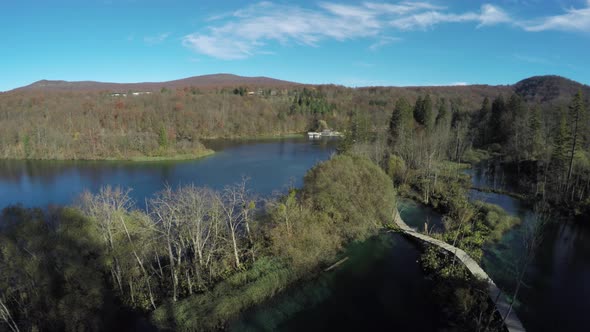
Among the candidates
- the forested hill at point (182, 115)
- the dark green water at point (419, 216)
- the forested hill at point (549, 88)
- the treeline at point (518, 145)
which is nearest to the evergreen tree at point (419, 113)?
the treeline at point (518, 145)

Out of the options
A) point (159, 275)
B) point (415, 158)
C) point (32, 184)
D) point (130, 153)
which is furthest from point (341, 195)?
point (130, 153)

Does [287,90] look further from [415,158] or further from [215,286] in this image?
[215,286]

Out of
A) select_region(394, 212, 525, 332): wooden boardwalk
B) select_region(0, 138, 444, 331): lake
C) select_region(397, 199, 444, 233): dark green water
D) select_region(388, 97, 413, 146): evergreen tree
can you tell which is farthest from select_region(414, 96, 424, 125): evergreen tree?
select_region(394, 212, 525, 332): wooden boardwalk

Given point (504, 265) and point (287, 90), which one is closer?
point (504, 265)

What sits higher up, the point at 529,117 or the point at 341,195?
the point at 529,117

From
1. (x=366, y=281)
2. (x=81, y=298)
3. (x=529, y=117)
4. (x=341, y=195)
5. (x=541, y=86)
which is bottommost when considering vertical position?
(x=366, y=281)

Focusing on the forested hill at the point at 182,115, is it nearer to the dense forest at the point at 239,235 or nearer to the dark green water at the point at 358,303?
the dense forest at the point at 239,235

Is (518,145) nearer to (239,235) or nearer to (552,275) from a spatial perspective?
(552,275)
